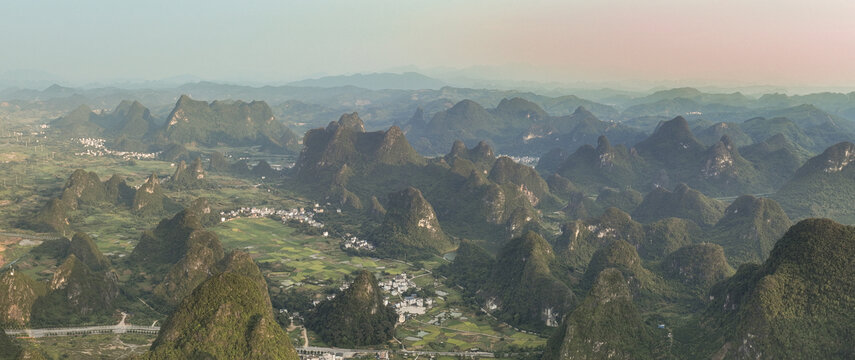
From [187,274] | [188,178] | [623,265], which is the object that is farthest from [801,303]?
[188,178]

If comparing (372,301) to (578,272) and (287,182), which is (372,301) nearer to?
(578,272)

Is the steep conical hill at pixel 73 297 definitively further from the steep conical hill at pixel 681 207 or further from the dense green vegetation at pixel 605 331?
the steep conical hill at pixel 681 207

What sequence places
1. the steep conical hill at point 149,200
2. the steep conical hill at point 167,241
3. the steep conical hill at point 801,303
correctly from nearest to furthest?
the steep conical hill at point 801,303, the steep conical hill at point 167,241, the steep conical hill at point 149,200

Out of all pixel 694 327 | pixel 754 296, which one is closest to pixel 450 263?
pixel 694 327

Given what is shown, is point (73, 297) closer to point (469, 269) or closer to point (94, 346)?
point (94, 346)

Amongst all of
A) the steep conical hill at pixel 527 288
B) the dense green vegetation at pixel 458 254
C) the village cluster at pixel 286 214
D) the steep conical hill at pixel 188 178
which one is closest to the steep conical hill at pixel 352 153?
the dense green vegetation at pixel 458 254

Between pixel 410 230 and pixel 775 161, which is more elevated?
pixel 775 161

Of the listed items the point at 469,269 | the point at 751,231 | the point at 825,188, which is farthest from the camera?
the point at 825,188

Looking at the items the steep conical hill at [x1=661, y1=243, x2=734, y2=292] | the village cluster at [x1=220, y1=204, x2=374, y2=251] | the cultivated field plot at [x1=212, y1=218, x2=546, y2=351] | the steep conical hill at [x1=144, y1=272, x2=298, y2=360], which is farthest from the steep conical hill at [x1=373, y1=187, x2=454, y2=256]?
the steep conical hill at [x1=144, y1=272, x2=298, y2=360]
